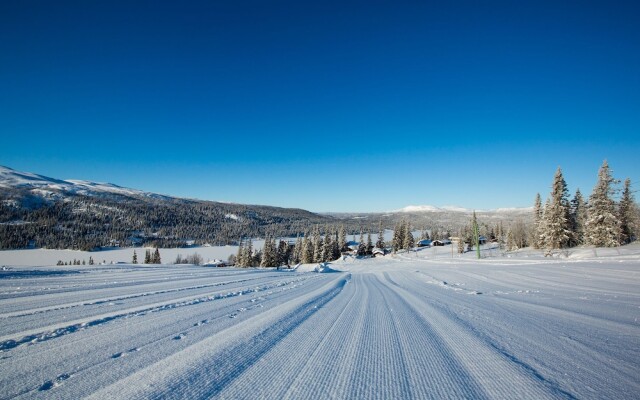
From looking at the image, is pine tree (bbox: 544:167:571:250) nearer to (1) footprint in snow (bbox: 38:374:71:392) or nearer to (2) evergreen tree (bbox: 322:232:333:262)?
(2) evergreen tree (bbox: 322:232:333:262)

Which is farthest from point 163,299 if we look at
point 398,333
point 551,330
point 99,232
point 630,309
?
point 99,232

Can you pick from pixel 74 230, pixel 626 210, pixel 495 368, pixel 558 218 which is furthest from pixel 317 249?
pixel 74 230

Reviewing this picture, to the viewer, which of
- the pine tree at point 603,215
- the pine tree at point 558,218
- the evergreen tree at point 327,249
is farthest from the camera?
the evergreen tree at point 327,249

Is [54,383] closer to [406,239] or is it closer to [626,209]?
[626,209]

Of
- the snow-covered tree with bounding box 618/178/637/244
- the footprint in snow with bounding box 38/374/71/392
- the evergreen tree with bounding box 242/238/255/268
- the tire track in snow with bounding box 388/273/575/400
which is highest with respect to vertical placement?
the snow-covered tree with bounding box 618/178/637/244

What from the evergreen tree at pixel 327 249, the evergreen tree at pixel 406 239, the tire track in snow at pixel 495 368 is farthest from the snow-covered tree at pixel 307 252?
the tire track in snow at pixel 495 368

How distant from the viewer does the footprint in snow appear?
2122mm

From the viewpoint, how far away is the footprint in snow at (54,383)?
212cm

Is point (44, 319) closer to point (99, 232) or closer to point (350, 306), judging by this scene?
point (350, 306)

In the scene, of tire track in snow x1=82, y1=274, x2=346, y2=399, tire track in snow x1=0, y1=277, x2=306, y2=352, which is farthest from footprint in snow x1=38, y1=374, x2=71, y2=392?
tire track in snow x1=0, y1=277, x2=306, y2=352

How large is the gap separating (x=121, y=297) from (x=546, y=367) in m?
7.73

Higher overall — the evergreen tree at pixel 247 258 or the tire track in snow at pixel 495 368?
the tire track in snow at pixel 495 368

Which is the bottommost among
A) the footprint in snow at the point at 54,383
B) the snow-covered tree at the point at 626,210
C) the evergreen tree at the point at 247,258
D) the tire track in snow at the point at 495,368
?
the evergreen tree at the point at 247,258

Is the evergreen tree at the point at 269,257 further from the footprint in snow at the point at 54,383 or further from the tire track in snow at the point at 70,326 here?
the footprint in snow at the point at 54,383
